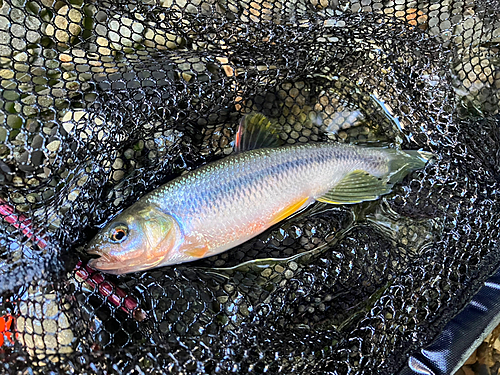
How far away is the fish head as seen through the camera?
2043 mm

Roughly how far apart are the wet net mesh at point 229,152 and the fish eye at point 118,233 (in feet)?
0.73

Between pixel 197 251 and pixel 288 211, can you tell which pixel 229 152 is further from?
pixel 197 251

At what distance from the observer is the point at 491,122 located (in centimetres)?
269

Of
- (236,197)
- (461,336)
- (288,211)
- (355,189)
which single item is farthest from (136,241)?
(461,336)

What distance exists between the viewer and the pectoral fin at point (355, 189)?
8.23 ft

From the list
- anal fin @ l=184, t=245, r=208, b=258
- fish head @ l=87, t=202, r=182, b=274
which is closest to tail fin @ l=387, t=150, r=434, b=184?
anal fin @ l=184, t=245, r=208, b=258

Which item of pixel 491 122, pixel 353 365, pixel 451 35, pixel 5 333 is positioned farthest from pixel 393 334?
pixel 451 35

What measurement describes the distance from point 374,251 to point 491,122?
4.42 feet

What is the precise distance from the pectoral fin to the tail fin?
112mm

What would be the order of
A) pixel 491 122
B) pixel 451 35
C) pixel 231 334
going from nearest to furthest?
pixel 231 334, pixel 491 122, pixel 451 35

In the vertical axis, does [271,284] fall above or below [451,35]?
below

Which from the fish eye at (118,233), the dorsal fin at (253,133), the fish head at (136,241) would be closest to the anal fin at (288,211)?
the dorsal fin at (253,133)

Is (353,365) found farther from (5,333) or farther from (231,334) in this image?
(5,333)

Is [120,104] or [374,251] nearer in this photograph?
[120,104]
